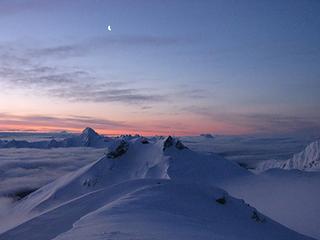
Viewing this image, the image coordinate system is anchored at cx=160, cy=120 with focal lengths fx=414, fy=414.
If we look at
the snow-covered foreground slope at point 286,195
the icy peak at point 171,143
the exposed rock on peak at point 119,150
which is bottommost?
the snow-covered foreground slope at point 286,195

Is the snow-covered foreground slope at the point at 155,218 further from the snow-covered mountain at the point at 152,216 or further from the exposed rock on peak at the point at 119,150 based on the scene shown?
the exposed rock on peak at the point at 119,150

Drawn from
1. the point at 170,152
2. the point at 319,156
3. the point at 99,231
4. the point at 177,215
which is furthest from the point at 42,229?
the point at 319,156

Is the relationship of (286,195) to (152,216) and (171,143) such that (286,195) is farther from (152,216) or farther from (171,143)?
(152,216)

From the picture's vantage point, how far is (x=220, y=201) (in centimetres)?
1952

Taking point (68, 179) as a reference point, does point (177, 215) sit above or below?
above

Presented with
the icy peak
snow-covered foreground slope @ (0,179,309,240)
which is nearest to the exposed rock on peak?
the icy peak

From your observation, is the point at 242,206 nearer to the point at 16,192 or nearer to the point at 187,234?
the point at 187,234

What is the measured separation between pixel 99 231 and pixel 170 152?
1836 inches

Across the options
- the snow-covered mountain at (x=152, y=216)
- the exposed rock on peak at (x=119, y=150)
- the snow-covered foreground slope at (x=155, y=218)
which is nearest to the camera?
the snow-covered foreground slope at (x=155, y=218)

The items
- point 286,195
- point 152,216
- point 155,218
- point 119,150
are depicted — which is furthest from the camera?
point 119,150

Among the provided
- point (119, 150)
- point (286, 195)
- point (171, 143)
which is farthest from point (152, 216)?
point (171, 143)

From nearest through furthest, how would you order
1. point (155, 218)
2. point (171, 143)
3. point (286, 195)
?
point (155, 218), point (286, 195), point (171, 143)

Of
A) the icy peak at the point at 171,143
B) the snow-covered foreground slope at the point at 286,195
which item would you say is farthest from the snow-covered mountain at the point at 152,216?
the icy peak at the point at 171,143

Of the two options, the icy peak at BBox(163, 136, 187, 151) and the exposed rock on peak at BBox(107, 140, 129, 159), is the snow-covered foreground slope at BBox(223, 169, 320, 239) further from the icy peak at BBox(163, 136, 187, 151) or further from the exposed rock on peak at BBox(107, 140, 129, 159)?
the exposed rock on peak at BBox(107, 140, 129, 159)
